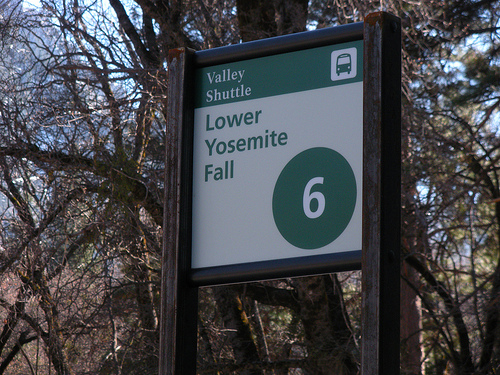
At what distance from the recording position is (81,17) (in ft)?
25.3

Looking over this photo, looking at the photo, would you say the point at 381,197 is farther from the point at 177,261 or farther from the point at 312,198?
the point at 177,261

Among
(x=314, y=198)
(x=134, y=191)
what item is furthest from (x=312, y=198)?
(x=134, y=191)

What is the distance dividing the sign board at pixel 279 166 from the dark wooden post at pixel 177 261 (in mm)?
35

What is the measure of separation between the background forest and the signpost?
15.0ft

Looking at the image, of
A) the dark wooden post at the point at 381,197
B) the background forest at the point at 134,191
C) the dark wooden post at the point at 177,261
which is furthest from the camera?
the background forest at the point at 134,191

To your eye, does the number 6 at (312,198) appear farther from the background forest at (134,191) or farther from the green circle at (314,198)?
the background forest at (134,191)

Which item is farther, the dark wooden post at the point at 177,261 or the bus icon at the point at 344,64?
the dark wooden post at the point at 177,261

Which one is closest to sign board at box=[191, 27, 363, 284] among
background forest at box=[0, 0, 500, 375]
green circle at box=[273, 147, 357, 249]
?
Answer: green circle at box=[273, 147, 357, 249]

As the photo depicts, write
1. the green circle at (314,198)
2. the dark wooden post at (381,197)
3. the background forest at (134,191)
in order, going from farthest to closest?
1. the background forest at (134,191)
2. the green circle at (314,198)
3. the dark wooden post at (381,197)

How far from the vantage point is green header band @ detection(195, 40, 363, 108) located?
74.8 inches

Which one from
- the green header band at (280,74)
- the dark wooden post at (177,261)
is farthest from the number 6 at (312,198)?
the dark wooden post at (177,261)

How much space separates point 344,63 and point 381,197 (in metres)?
0.41

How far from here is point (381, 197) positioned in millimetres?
1763

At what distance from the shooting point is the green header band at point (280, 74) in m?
1.90
